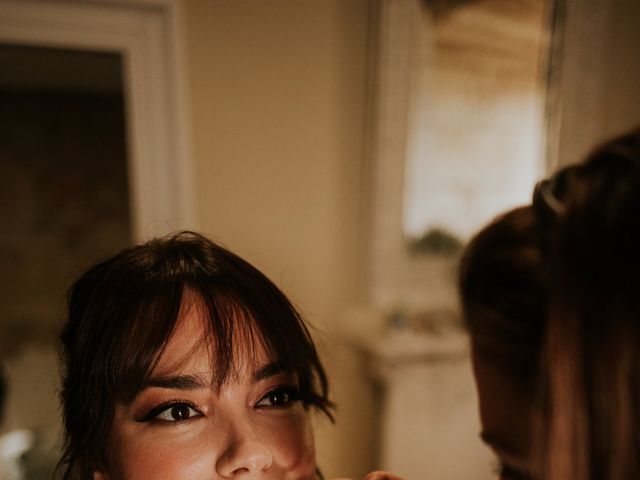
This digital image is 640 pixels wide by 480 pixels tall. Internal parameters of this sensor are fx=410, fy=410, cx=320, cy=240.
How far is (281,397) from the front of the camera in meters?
0.64

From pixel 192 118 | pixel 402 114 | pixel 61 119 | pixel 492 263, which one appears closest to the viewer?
pixel 492 263

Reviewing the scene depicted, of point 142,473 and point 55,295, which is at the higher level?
point 142,473

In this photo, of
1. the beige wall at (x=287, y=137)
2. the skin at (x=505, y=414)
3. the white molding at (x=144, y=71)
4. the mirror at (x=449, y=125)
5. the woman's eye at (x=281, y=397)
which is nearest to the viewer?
the skin at (x=505, y=414)

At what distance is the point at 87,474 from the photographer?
622mm

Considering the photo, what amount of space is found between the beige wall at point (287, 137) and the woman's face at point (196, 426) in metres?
0.71

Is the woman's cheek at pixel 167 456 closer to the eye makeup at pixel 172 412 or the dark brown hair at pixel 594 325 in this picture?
the eye makeup at pixel 172 412

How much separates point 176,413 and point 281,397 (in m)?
0.16

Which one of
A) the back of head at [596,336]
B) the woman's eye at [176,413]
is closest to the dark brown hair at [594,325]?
the back of head at [596,336]

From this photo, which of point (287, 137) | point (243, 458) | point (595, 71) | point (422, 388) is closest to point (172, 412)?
point (243, 458)

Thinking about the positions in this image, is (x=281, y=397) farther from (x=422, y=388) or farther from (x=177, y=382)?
(x=422, y=388)

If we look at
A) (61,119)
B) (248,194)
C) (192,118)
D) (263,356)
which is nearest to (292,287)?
(248,194)

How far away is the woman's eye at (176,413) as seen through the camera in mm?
556

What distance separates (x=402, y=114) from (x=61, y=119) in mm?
2378

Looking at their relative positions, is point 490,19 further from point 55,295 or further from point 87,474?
point 55,295
